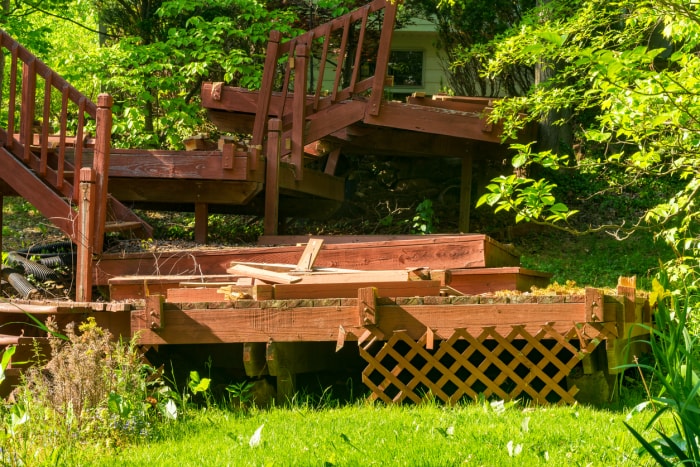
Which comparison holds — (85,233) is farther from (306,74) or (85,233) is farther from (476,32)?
(476,32)

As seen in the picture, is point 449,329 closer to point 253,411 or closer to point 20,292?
point 253,411

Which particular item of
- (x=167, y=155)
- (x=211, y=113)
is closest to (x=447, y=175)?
(x=211, y=113)

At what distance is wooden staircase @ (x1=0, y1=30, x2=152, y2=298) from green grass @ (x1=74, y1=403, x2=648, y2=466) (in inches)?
124

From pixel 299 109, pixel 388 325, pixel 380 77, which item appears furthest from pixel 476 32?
pixel 388 325

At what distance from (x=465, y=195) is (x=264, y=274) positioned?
525 centimetres

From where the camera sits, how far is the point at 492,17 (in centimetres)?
1477

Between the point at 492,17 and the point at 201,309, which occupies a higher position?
the point at 492,17

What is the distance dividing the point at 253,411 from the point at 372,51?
11.2 metres

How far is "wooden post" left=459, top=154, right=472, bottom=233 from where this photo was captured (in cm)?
1109

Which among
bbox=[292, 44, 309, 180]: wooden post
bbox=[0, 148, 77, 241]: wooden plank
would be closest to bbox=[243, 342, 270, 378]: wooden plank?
bbox=[0, 148, 77, 241]: wooden plank

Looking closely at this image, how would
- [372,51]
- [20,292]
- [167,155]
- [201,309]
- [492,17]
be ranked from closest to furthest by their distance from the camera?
1. [201,309]
2. [20,292]
3. [167,155]
4. [492,17]
5. [372,51]

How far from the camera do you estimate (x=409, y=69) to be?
764 inches

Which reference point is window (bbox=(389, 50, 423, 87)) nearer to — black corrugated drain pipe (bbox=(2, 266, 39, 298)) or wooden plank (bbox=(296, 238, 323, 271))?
black corrugated drain pipe (bbox=(2, 266, 39, 298))

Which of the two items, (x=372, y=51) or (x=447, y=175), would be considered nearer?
(x=447, y=175)
